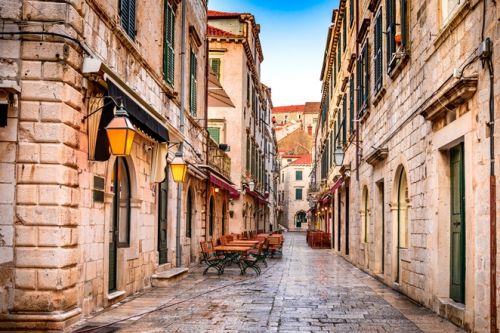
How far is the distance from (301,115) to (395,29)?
90.4 m

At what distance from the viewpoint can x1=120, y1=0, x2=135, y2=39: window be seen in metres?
10.1

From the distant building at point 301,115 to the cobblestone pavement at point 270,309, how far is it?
267ft

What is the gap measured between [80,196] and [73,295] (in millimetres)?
1329

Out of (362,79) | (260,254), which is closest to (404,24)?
(362,79)

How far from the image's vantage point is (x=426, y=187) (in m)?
9.82

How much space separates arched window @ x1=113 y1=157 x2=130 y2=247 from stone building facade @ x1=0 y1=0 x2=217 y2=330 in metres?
0.02

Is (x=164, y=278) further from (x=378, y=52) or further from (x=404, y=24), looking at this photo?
(x=378, y=52)

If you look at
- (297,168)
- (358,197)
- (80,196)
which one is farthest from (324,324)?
(297,168)

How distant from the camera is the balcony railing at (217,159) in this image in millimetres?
21484

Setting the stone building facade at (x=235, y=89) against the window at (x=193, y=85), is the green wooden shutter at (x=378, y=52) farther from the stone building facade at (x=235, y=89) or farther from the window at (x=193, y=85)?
the stone building facade at (x=235, y=89)

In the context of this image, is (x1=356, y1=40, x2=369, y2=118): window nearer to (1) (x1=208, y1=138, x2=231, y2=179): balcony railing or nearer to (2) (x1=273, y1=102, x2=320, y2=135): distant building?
(1) (x1=208, y1=138, x2=231, y2=179): balcony railing

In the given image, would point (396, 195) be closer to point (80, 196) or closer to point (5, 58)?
point (80, 196)

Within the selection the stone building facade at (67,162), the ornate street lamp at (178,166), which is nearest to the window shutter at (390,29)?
the ornate street lamp at (178,166)

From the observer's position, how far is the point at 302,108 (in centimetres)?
10488
